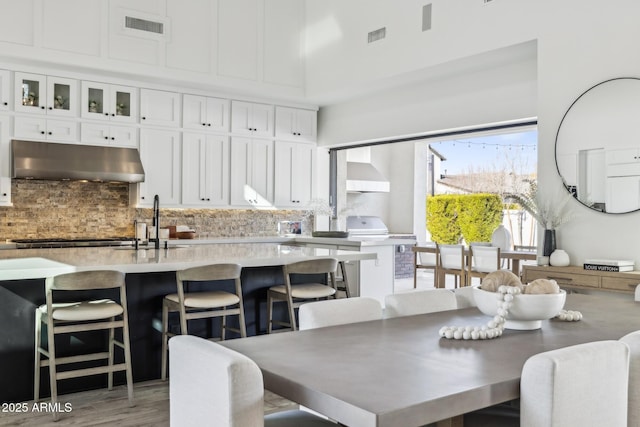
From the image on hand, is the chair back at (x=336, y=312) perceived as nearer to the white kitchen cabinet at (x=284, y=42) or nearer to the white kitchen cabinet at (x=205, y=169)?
the white kitchen cabinet at (x=205, y=169)

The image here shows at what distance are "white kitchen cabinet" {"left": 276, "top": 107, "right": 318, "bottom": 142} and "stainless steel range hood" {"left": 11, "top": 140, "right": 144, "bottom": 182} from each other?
2047 mm

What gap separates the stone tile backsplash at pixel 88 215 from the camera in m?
6.53

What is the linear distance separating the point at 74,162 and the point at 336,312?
493cm

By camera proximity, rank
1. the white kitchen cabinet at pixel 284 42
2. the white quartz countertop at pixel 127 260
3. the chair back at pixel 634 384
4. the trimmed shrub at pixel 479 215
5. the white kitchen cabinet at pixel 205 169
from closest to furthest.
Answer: the chair back at pixel 634 384 → the white quartz countertop at pixel 127 260 → the white kitchen cabinet at pixel 205 169 → the white kitchen cabinet at pixel 284 42 → the trimmed shrub at pixel 479 215

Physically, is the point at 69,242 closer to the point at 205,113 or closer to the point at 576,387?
the point at 205,113

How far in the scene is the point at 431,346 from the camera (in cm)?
191

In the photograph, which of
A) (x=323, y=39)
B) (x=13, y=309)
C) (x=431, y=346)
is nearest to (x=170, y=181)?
(x=323, y=39)

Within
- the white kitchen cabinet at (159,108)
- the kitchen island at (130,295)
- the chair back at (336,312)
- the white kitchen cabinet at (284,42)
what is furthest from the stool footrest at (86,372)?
the white kitchen cabinet at (284,42)

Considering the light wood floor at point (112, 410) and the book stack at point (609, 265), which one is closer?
the light wood floor at point (112, 410)

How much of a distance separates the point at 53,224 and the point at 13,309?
3.25 m

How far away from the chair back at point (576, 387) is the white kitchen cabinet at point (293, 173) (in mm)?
6507

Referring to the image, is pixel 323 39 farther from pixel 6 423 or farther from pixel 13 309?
pixel 6 423

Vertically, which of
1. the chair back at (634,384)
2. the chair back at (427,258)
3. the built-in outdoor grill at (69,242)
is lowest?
the chair back at (427,258)

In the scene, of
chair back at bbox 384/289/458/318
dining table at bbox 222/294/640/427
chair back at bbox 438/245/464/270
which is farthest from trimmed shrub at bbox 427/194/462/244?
dining table at bbox 222/294/640/427
